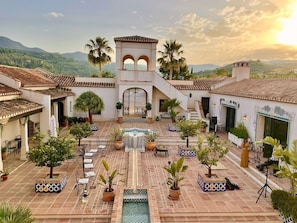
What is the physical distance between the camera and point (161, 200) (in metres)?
9.55

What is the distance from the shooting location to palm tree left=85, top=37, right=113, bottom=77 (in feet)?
98.7

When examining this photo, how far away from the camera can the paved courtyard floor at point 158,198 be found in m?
8.48

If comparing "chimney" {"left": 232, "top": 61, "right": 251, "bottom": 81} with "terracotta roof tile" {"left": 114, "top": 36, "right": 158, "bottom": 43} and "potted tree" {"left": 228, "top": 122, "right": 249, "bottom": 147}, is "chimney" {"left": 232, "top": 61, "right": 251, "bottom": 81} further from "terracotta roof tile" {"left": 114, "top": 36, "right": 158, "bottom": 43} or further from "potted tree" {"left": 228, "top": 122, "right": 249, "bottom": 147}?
"terracotta roof tile" {"left": 114, "top": 36, "right": 158, "bottom": 43}

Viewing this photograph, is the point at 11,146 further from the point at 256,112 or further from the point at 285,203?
the point at 256,112

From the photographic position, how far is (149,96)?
1002 inches

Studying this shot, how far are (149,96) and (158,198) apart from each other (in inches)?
653

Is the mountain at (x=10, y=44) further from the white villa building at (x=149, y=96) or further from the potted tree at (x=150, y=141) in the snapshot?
the potted tree at (x=150, y=141)

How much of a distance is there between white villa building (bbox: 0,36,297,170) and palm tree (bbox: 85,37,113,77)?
3942 millimetres

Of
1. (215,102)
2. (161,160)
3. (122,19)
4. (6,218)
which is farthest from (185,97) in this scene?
(6,218)

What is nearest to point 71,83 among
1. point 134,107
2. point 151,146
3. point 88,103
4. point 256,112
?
point 88,103

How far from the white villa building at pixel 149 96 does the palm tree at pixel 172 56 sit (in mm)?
6708

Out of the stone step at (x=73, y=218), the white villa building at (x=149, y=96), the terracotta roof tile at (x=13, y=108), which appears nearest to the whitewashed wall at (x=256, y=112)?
the white villa building at (x=149, y=96)

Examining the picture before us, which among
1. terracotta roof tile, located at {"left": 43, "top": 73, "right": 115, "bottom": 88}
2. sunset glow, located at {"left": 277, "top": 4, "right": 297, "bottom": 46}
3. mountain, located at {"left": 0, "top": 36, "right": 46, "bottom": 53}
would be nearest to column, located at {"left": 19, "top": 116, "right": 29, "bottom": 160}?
terracotta roof tile, located at {"left": 43, "top": 73, "right": 115, "bottom": 88}

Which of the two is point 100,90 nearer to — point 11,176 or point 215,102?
point 215,102
